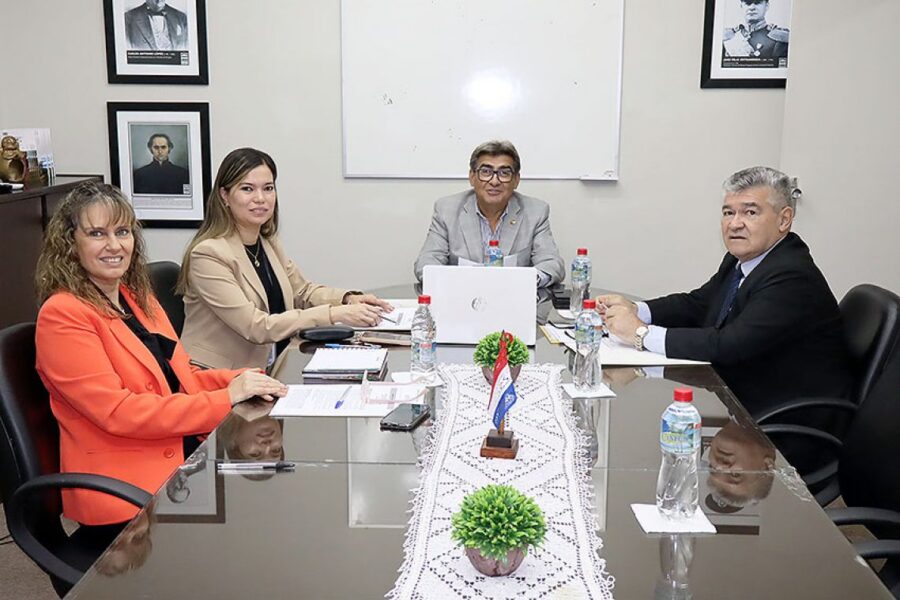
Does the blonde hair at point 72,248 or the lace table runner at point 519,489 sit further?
the blonde hair at point 72,248

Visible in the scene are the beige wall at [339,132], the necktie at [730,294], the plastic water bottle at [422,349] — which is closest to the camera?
the plastic water bottle at [422,349]

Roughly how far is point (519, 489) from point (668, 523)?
28 cm

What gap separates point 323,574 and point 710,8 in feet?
12.4

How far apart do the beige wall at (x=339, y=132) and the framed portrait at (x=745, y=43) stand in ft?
0.18

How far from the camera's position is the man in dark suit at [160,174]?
4.61m

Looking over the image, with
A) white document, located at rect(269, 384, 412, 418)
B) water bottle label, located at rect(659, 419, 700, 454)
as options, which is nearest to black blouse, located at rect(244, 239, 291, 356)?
white document, located at rect(269, 384, 412, 418)

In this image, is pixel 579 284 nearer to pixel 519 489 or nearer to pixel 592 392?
pixel 592 392

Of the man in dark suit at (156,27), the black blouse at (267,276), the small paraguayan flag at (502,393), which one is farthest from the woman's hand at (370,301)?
the man in dark suit at (156,27)

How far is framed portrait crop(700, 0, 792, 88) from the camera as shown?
436cm

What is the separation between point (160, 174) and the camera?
4656 mm

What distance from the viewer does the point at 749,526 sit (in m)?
1.52

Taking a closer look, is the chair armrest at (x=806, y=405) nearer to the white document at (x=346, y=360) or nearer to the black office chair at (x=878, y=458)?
the black office chair at (x=878, y=458)

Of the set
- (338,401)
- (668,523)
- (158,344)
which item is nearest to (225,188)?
(158,344)

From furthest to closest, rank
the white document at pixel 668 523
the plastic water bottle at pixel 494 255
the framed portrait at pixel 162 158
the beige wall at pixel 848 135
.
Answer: the framed portrait at pixel 162 158, the beige wall at pixel 848 135, the plastic water bottle at pixel 494 255, the white document at pixel 668 523
